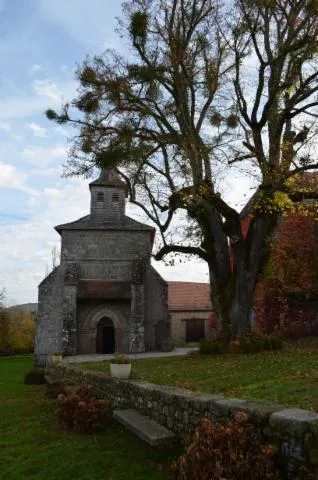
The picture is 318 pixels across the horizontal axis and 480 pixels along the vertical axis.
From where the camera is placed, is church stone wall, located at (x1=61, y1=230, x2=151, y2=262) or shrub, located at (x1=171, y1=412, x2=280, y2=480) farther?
church stone wall, located at (x1=61, y1=230, x2=151, y2=262)

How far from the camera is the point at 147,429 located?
6.86 metres

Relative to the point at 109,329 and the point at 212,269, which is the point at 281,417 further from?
the point at 109,329

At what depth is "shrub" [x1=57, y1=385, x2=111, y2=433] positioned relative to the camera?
8427 millimetres

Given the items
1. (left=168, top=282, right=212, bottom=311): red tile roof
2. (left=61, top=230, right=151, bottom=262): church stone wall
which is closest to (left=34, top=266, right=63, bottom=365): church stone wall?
(left=61, top=230, right=151, bottom=262): church stone wall

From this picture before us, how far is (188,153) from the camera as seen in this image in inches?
582

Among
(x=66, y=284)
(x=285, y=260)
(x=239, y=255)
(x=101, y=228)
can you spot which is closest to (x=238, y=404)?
(x=239, y=255)

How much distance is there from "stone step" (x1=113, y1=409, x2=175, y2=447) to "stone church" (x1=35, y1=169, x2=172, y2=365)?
17.6 m

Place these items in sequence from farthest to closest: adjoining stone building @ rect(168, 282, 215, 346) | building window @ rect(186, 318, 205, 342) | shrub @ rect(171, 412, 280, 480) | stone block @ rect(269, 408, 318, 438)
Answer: building window @ rect(186, 318, 205, 342) < adjoining stone building @ rect(168, 282, 215, 346) < shrub @ rect(171, 412, 280, 480) < stone block @ rect(269, 408, 318, 438)

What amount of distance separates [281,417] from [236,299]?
10568mm

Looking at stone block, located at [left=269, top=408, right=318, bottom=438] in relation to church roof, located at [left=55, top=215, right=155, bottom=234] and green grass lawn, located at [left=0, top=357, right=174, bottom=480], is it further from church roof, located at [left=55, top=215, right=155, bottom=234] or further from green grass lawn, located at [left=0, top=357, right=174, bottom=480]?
church roof, located at [left=55, top=215, right=155, bottom=234]

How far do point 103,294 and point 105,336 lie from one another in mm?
2829

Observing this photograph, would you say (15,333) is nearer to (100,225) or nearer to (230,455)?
(100,225)

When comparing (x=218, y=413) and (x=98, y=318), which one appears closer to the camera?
(x=218, y=413)

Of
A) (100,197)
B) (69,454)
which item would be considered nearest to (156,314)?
(100,197)
